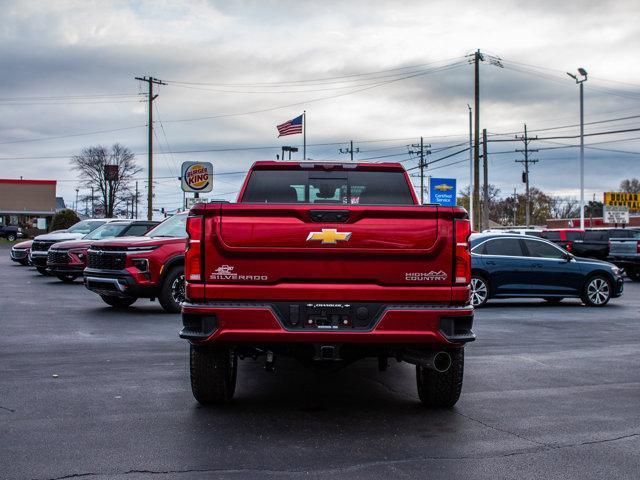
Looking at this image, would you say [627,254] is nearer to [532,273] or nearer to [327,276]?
[532,273]

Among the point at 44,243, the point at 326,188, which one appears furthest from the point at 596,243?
the point at 326,188

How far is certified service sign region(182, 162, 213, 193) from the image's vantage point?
24.4 metres

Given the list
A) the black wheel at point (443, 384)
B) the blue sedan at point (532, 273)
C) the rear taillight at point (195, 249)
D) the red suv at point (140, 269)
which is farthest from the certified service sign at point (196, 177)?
the rear taillight at point (195, 249)

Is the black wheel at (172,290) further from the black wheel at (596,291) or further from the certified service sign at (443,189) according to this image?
the certified service sign at (443,189)

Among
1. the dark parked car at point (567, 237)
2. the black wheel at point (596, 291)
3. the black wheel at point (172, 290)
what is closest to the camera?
the black wheel at point (172, 290)

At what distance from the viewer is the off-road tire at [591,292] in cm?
1742

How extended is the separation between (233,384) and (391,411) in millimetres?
1374

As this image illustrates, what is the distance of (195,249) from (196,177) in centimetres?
1901

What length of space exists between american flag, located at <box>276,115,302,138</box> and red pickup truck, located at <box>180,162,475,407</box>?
32.6 m

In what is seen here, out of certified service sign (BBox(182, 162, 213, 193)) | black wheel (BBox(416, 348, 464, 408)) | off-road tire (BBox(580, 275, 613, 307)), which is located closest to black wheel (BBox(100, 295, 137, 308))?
certified service sign (BBox(182, 162, 213, 193))

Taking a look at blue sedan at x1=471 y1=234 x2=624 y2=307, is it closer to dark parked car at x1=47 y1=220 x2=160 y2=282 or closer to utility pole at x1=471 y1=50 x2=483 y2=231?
dark parked car at x1=47 y1=220 x2=160 y2=282

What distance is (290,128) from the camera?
126ft

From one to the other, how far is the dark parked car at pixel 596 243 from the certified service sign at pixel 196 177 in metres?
15.5

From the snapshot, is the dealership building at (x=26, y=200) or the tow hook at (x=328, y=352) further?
the dealership building at (x=26, y=200)
